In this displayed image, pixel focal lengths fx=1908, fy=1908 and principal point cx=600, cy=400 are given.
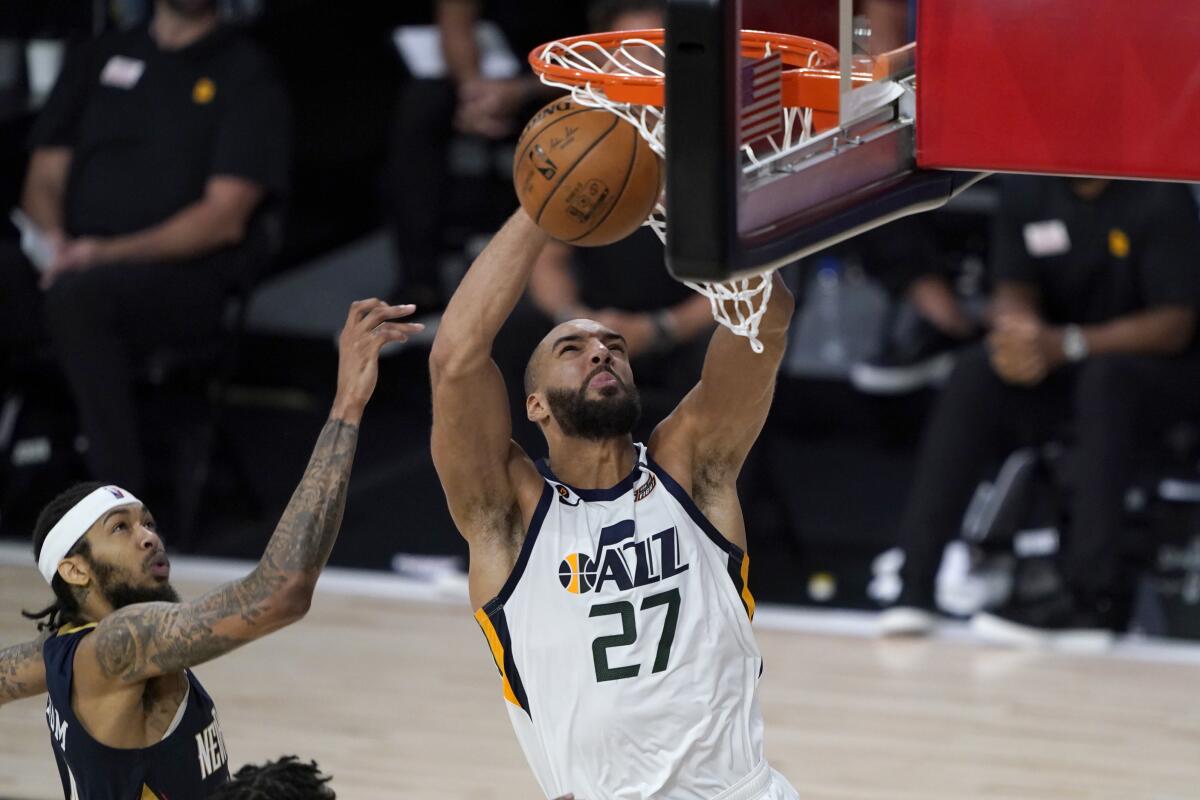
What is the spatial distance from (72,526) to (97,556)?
74mm

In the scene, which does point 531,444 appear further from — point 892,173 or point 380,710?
point 892,173

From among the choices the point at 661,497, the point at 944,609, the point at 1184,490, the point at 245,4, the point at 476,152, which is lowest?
the point at 944,609

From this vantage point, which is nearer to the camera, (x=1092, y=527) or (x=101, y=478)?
(x=1092, y=527)

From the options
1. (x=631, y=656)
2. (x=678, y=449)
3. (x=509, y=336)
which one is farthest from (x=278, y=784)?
(x=509, y=336)

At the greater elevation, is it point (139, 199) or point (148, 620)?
point (139, 199)

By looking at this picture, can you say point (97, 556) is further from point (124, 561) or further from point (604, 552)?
point (604, 552)

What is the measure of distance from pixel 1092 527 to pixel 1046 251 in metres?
0.95

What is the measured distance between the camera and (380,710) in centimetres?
565

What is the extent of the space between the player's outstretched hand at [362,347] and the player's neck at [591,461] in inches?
18.6

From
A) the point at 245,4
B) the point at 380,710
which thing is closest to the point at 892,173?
the point at 380,710

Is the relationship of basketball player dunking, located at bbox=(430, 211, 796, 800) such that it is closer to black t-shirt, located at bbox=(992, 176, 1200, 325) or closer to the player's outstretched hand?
the player's outstretched hand

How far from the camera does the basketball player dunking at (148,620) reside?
3418 millimetres

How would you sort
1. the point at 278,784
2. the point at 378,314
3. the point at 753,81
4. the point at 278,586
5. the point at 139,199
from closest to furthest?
the point at 753,81 → the point at 278,784 → the point at 278,586 → the point at 378,314 → the point at 139,199

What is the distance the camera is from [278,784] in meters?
3.09
